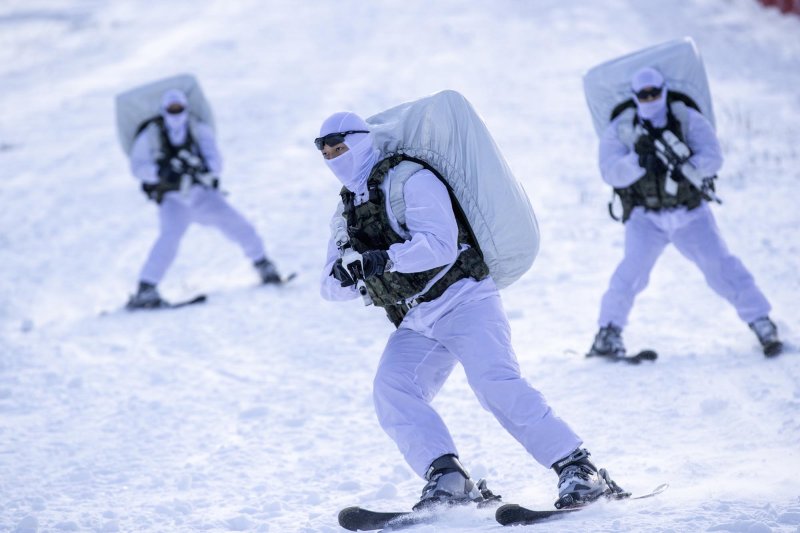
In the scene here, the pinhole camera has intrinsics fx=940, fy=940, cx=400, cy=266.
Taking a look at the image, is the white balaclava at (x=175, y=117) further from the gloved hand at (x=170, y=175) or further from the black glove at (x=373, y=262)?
the black glove at (x=373, y=262)

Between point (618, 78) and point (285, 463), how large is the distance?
3455 mm

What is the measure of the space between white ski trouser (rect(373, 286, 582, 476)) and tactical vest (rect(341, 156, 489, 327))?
11 cm

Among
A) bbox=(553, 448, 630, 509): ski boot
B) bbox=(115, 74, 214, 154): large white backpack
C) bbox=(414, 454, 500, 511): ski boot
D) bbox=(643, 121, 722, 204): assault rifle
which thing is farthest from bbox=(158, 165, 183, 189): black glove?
bbox=(553, 448, 630, 509): ski boot

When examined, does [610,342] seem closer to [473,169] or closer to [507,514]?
[473,169]

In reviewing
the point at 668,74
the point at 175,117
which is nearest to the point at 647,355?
the point at 668,74

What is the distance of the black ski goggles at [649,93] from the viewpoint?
20.5 ft

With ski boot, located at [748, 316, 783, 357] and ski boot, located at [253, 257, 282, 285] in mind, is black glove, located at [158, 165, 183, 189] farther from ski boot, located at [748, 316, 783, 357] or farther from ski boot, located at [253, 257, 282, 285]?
ski boot, located at [748, 316, 783, 357]

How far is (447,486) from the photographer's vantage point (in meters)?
4.01

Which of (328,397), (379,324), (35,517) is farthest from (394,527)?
(379,324)

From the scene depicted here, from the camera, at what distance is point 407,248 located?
401cm

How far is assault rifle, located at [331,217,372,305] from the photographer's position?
4039mm

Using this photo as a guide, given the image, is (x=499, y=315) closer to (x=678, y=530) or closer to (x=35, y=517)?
(x=678, y=530)

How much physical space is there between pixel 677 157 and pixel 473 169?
96.3 inches

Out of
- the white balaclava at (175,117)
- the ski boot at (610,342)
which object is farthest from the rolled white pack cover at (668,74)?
the white balaclava at (175,117)
